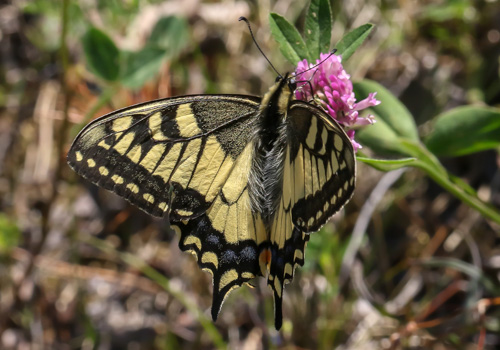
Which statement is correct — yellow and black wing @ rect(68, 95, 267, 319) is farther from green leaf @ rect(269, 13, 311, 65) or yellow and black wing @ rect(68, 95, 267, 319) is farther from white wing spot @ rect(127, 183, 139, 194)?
green leaf @ rect(269, 13, 311, 65)

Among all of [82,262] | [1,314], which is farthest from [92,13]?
[1,314]

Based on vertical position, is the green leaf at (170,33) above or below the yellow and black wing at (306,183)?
above

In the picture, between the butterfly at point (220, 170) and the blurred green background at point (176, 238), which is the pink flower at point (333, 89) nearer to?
the butterfly at point (220, 170)

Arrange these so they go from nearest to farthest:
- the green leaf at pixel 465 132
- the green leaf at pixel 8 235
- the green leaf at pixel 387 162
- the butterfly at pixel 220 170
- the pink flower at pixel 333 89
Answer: the green leaf at pixel 387 162, the pink flower at pixel 333 89, the butterfly at pixel 220 170, the green leaf at pixel 465 132, the green leaf at pixel 8 235

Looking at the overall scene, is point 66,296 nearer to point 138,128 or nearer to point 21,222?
point 21,222

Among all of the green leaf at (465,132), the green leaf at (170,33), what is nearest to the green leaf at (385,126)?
the green leaf at (465,132)

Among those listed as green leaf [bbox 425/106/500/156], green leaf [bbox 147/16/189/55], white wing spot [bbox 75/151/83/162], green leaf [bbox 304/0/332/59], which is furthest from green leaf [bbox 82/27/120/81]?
green leaf [bbox 425/106/500/156]

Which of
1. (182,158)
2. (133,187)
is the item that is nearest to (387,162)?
(182,158)
